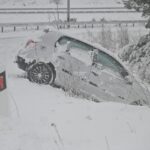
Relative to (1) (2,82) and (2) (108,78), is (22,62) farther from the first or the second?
(1) (2,82)

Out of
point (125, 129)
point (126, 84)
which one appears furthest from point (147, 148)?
point (126, 84)

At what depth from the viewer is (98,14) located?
160 feet

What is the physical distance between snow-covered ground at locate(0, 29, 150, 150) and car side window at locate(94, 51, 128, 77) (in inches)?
167

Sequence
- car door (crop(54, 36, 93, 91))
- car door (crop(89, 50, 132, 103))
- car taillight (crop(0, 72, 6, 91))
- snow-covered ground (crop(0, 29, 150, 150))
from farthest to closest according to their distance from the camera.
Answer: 1. car door (crop(54, 36, 93, 91))
2. car door (crop(89, 50, 132, 103))
3. car taillight (crop(0, 72, 6, 91))
4. snow-covered ground (crop(0, 29, 150, 150))

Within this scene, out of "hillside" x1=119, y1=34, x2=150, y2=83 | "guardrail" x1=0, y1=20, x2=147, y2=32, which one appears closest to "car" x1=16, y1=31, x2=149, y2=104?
"hillside" x1=119, y1=34, x2=150, y2=83

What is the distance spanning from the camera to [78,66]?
1202 centimetres

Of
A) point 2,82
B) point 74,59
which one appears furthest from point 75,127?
point 74,59

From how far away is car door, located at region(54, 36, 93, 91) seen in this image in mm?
12008

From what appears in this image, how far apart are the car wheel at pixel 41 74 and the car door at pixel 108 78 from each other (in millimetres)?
1117

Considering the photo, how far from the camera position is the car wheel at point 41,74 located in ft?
40.7

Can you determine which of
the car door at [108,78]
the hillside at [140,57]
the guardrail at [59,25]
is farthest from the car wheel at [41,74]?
the guardrail at [59,25]

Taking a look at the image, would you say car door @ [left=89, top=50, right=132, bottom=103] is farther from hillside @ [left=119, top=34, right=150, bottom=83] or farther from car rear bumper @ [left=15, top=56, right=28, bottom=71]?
car rear bumper @ [left=15, top=56, right=28, bottom=71]

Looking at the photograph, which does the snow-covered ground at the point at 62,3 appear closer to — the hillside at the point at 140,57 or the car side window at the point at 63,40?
the hillside at the point at 140,57

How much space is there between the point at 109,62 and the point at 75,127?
5894 millimetres
